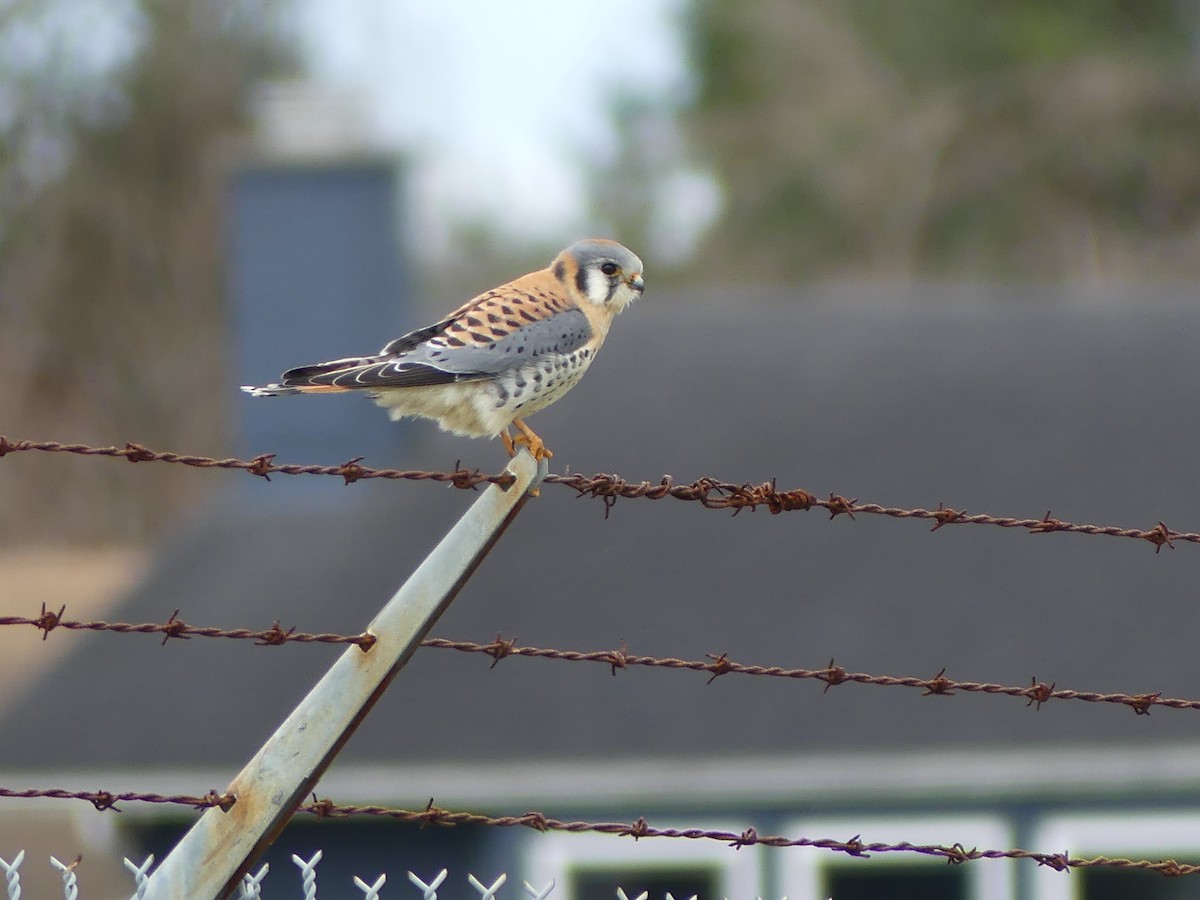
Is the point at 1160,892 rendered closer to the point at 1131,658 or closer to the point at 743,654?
the point at 1131,658

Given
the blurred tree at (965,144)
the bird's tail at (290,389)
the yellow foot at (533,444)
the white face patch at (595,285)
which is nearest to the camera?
the yellow foot at (533,444)

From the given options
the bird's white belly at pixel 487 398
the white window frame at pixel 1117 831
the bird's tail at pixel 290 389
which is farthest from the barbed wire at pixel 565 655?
the white window frame at pixel 1117 831

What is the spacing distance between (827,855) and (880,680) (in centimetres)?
661

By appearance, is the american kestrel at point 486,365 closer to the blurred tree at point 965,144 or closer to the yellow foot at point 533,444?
the yellow foot at point 533,444

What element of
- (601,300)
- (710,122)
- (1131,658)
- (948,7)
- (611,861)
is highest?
(948,7)

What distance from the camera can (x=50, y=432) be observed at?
26469mm

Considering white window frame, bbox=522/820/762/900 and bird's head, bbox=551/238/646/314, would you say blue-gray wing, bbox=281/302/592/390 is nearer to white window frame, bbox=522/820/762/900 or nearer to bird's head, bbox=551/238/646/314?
bird's head, bbox=551/238/646/314

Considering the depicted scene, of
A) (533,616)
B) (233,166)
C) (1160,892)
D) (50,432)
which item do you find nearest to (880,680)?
(533,616)

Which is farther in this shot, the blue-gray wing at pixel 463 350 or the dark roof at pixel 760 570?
the dark roof at pixel 760 570

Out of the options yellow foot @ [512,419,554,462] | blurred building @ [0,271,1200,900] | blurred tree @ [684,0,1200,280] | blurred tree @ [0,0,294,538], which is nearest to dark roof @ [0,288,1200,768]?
blurred building @ [0,271,1200,900]

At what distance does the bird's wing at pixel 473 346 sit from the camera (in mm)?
3668

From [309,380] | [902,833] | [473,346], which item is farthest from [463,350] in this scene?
[902,833]

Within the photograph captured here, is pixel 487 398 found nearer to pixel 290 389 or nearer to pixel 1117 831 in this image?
pixel 290 389

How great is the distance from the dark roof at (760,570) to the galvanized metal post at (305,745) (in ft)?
20.8
